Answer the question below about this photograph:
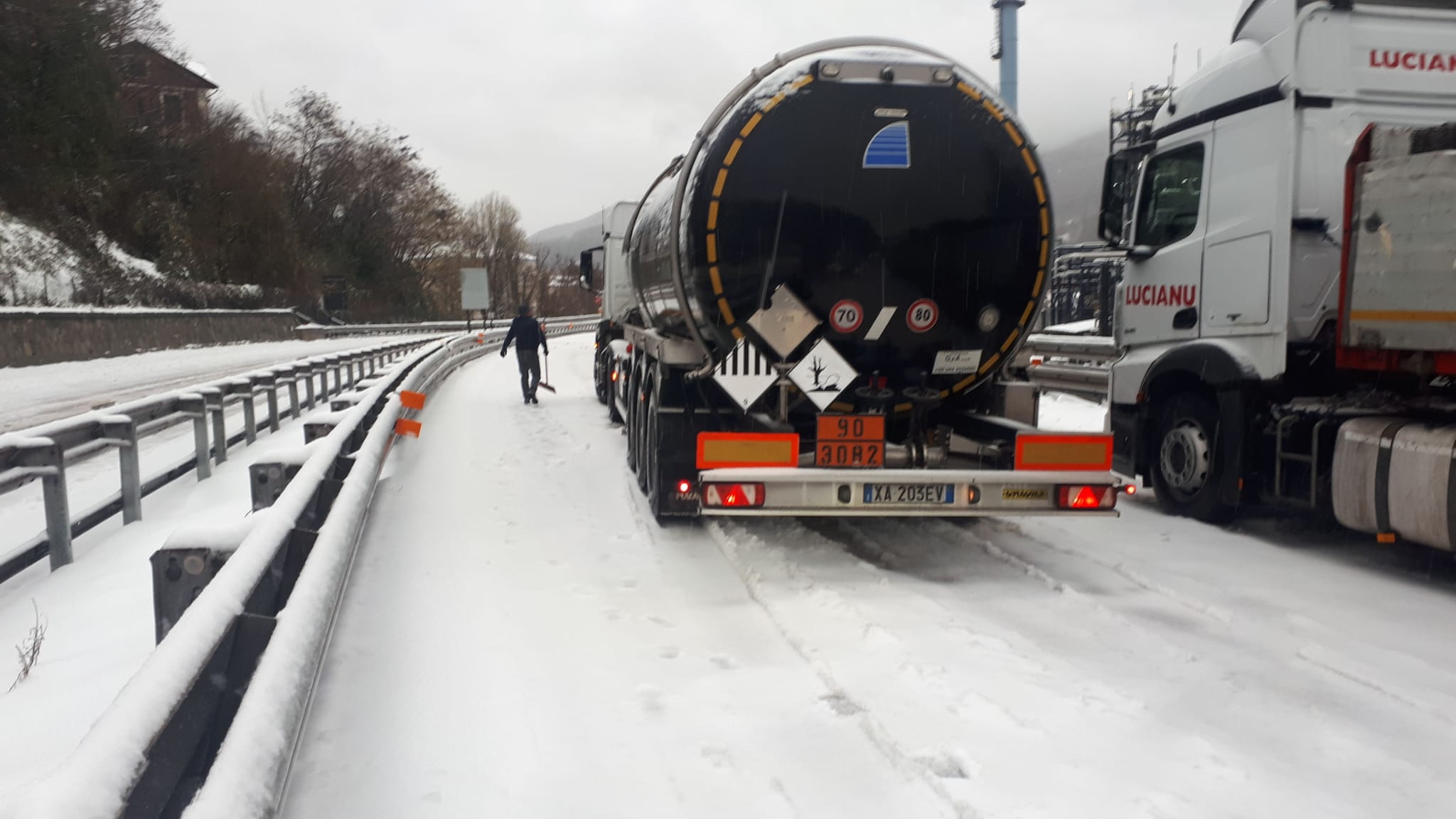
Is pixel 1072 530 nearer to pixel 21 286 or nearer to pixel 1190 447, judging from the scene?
pixel 1190 447

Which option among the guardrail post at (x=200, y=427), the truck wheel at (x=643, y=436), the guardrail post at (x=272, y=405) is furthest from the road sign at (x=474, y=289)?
the truck wheel at (x=643, y=436)

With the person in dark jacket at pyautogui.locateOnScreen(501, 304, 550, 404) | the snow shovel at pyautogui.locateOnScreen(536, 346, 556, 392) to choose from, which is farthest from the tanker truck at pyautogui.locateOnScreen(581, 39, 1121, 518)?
the snow shovel at pyautogui.locateOnScreen(536, 346, 556, 392)

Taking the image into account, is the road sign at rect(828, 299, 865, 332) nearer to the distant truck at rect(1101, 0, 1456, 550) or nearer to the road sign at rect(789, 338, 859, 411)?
the road sign at rect(789, 338, 859, 411)

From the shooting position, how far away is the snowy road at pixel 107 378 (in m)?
16.4

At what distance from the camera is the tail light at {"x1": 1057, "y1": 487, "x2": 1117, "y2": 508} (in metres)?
6.55

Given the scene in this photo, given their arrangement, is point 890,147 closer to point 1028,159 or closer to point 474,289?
point 1028,159

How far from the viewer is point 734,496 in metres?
6.42

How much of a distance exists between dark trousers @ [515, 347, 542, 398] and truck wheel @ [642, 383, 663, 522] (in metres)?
8.94

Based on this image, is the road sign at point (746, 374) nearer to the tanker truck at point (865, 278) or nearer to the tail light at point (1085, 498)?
the tanker truck at point (865, 278)

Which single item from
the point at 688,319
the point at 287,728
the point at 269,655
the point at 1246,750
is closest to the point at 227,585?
the point at 269,655

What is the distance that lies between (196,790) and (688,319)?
4751mm

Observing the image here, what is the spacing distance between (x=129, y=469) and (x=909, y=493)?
5.68 m

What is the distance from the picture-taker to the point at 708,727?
13.8ft

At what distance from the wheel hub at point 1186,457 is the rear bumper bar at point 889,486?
1994 mm
